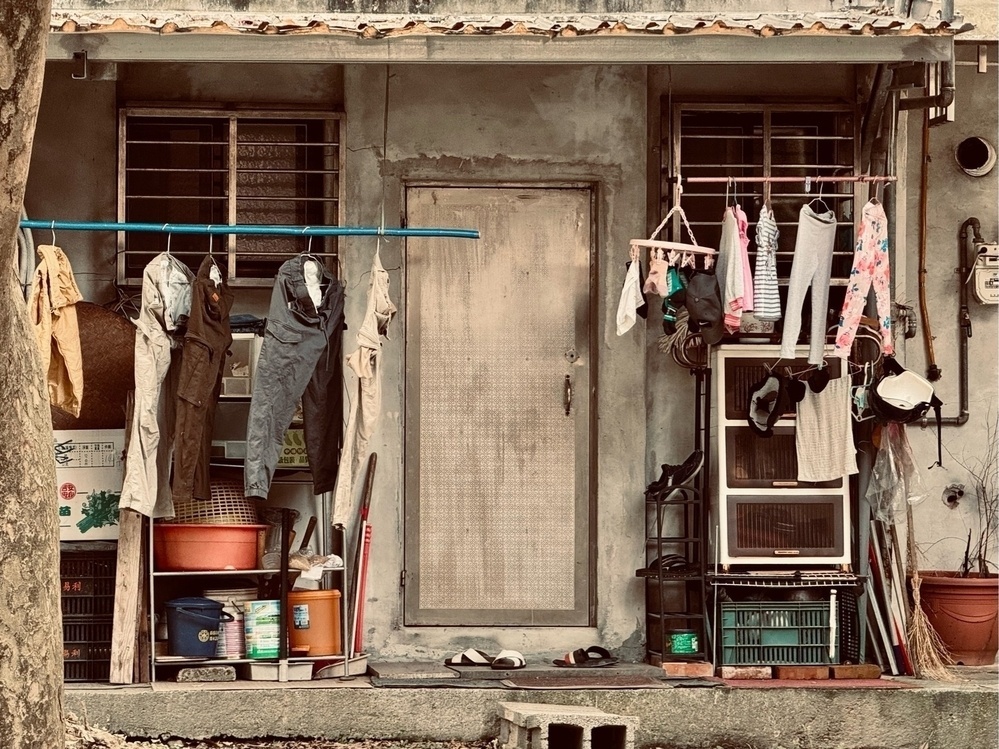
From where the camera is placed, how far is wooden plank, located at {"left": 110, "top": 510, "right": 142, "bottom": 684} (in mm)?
8703

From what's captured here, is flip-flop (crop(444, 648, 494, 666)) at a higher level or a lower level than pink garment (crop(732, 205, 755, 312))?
lower

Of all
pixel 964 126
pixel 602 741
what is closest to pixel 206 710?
pixel 602 741

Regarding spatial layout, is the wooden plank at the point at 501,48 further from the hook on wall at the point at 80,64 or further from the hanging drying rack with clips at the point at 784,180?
the hanging drying rack with clips at the point at 784,180

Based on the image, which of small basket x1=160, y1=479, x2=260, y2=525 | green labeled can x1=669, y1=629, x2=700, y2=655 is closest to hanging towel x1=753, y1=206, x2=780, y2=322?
green labeled can x1=669, y1=629, x2=700, y2=655

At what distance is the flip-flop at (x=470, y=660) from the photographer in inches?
371

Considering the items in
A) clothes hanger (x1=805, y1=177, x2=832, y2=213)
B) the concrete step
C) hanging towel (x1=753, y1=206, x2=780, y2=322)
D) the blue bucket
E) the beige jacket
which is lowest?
the concrete step

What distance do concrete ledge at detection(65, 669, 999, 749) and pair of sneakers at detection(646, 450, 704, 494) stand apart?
50.8 inches

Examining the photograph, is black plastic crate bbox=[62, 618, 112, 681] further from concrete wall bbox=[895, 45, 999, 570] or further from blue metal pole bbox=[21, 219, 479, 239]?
concrete wall bbox=[895, 45, 999, 570]

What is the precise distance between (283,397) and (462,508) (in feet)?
5.26

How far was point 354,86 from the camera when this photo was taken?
32.2 feet

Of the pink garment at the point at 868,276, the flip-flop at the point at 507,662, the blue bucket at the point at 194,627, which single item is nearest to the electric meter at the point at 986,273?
the pink garment at the point at 868,276

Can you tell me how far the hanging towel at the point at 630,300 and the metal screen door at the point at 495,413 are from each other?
2.54ft

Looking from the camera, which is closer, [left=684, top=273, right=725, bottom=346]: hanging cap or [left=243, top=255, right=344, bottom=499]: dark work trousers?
[left=243, top=255, right=344, bottom=499]: dark work trousers

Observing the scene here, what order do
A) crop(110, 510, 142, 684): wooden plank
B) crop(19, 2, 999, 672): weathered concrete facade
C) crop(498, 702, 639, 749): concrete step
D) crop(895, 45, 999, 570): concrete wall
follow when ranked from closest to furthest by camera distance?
crop(498, 702, 639, 749): concrete step
crop(110, 510, 142, 684): wooden plank
crop(19, 2, 999, 672): weathered concrete facade
crop(895, 45, 999, 570): concrete wall
